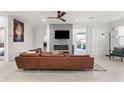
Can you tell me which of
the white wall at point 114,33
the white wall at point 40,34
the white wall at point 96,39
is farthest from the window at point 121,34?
the white wall at point 40,34

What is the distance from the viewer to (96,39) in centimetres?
1372

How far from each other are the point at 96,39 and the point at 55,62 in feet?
26.7

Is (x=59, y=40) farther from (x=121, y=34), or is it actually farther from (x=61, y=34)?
(x=121, y=34)

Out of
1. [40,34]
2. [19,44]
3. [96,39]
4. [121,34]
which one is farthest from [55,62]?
[40,34]

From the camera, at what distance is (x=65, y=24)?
12.9 m

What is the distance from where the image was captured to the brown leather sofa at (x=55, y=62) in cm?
621

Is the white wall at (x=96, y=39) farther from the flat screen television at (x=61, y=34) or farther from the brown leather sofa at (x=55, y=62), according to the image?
the brown leather sofa at (x=55, y=62)

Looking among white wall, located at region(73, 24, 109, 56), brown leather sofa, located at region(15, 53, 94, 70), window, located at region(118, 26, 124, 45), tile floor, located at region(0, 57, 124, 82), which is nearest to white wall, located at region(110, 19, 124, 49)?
window, located at region(118, 26, 124, 45)

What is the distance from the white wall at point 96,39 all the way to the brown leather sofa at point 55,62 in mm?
7629
